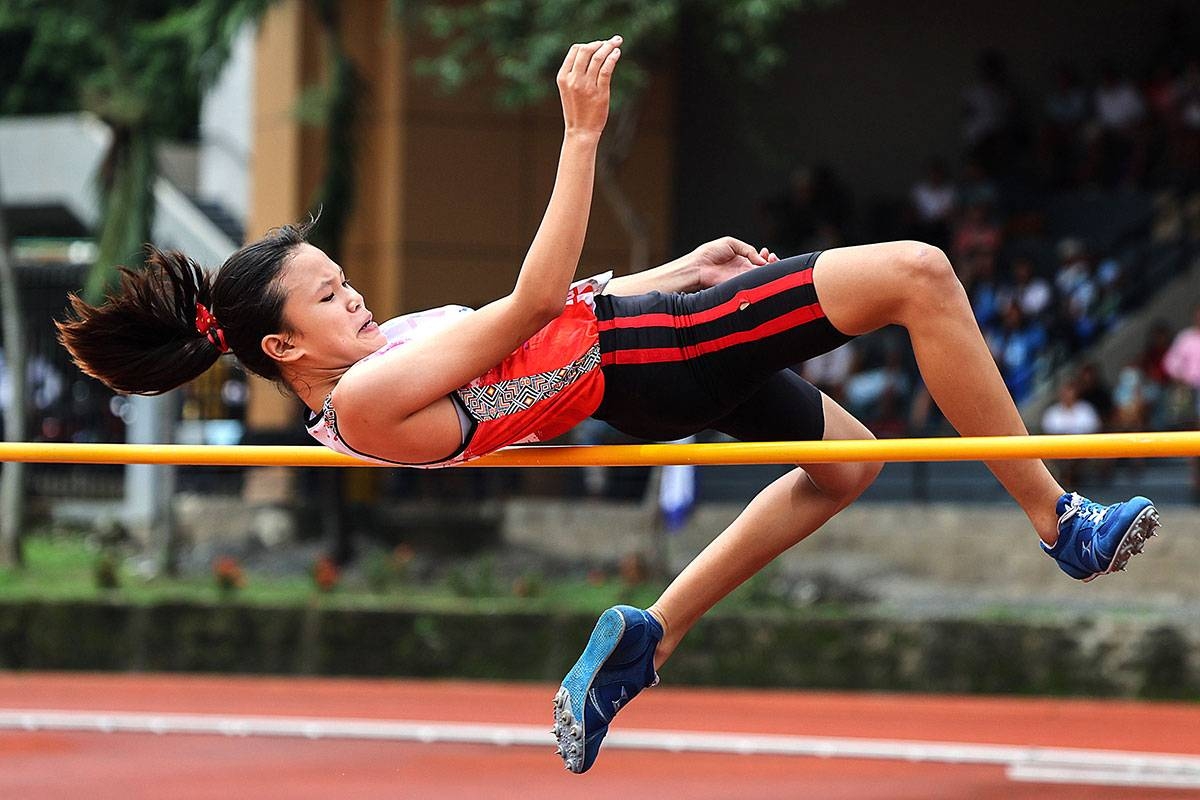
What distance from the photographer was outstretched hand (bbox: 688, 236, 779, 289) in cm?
424

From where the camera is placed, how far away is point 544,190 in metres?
14.9

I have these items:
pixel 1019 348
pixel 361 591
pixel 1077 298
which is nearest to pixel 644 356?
pixel 361 591

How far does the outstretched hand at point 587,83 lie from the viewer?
361 cm

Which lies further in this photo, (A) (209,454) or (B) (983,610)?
(B) (983,610)

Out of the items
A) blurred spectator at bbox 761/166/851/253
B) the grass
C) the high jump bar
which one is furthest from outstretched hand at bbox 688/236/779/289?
blurred spectator at bbox 761/166/851/253

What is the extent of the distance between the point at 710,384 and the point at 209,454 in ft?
4.57

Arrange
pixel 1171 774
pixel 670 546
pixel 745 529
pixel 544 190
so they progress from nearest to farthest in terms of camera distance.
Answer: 1. pixel 745 529
2. pixel 1171 774
3. pixel 670 546
4. pixel 544 190

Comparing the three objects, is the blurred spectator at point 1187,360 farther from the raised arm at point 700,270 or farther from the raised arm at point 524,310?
the raised arm at point 524,310

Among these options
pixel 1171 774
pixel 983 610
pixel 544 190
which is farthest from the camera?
pixel 544 190

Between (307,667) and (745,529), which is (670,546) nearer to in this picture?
(307,667)

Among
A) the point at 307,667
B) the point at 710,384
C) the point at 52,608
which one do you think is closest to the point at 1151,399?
the point at 307,667

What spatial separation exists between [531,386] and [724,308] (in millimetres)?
477

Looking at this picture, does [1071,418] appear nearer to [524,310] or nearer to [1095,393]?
[1095,393]

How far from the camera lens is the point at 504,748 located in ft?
25.8
